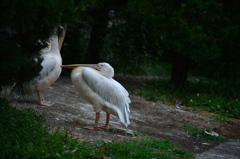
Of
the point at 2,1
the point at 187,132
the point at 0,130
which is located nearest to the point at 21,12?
the point at 2,1

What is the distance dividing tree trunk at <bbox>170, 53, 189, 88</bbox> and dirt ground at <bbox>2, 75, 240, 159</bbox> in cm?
191

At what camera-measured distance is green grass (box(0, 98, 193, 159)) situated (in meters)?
3.66

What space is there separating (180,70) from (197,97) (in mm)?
1474

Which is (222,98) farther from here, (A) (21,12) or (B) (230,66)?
(A) (21,12)

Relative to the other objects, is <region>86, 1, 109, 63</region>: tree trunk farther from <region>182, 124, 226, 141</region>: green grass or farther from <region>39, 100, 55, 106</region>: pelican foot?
<region>182, 124, 226, 141</region>: green grass

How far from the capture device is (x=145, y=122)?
653 cm

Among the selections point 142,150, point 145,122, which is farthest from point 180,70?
point 142,150

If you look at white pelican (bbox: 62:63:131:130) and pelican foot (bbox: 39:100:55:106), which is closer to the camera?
white pelican (bbox: 62:63:131:130)

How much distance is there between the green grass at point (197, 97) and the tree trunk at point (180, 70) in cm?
20

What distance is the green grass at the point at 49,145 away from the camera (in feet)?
12.0

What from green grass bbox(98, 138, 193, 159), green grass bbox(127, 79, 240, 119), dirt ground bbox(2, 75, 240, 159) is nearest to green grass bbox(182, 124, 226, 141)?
dirt ground bbox(2, 75, 240, 159)

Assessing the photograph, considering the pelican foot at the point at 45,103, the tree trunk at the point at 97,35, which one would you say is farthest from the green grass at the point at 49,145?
the tree trunk at the point at 97,35

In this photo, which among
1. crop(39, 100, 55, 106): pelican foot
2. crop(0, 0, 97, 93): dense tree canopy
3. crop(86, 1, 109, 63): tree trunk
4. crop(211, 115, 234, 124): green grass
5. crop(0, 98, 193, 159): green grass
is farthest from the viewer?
crop(86, 1, 109, 63): tree trunk

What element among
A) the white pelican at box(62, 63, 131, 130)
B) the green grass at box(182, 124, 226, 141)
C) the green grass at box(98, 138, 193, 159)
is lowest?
the green grass at box(182, 124, 226, 141)
